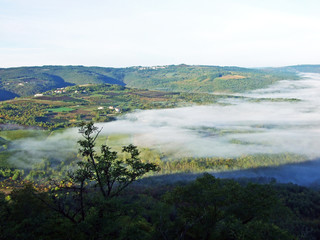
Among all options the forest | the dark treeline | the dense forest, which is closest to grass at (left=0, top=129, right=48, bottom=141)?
the forest

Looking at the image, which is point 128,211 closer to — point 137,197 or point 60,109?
point 137,197

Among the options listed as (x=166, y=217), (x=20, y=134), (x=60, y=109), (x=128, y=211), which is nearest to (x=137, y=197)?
(x=166, y=217)

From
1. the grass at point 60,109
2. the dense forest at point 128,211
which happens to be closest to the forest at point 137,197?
the dense forest at point 128,211

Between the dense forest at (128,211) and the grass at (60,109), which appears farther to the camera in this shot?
the grass at (60,109)

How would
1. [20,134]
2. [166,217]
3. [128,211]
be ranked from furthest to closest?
[20,134] → [166,217] → [128,211]

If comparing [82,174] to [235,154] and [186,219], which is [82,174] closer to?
[186,219]

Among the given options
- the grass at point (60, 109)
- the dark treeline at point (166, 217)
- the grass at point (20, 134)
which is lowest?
the grass at point (20, 134)

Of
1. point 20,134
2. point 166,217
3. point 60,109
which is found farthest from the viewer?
point 60,109

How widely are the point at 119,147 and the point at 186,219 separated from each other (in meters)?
83.2

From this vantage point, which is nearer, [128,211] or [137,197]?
[128,211]

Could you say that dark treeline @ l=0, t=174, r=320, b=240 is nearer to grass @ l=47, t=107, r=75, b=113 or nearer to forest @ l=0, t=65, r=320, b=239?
forest @ l=0, t=65, r=320, b=239

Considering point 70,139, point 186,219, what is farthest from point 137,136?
point 186,219

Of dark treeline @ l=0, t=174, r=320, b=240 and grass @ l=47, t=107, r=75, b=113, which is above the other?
dark treeline @ l=0, t=174, r=320, b=240

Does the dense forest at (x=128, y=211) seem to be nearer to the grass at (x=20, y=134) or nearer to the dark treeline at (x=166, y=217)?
the dark treeline at (x=166, y=217)
